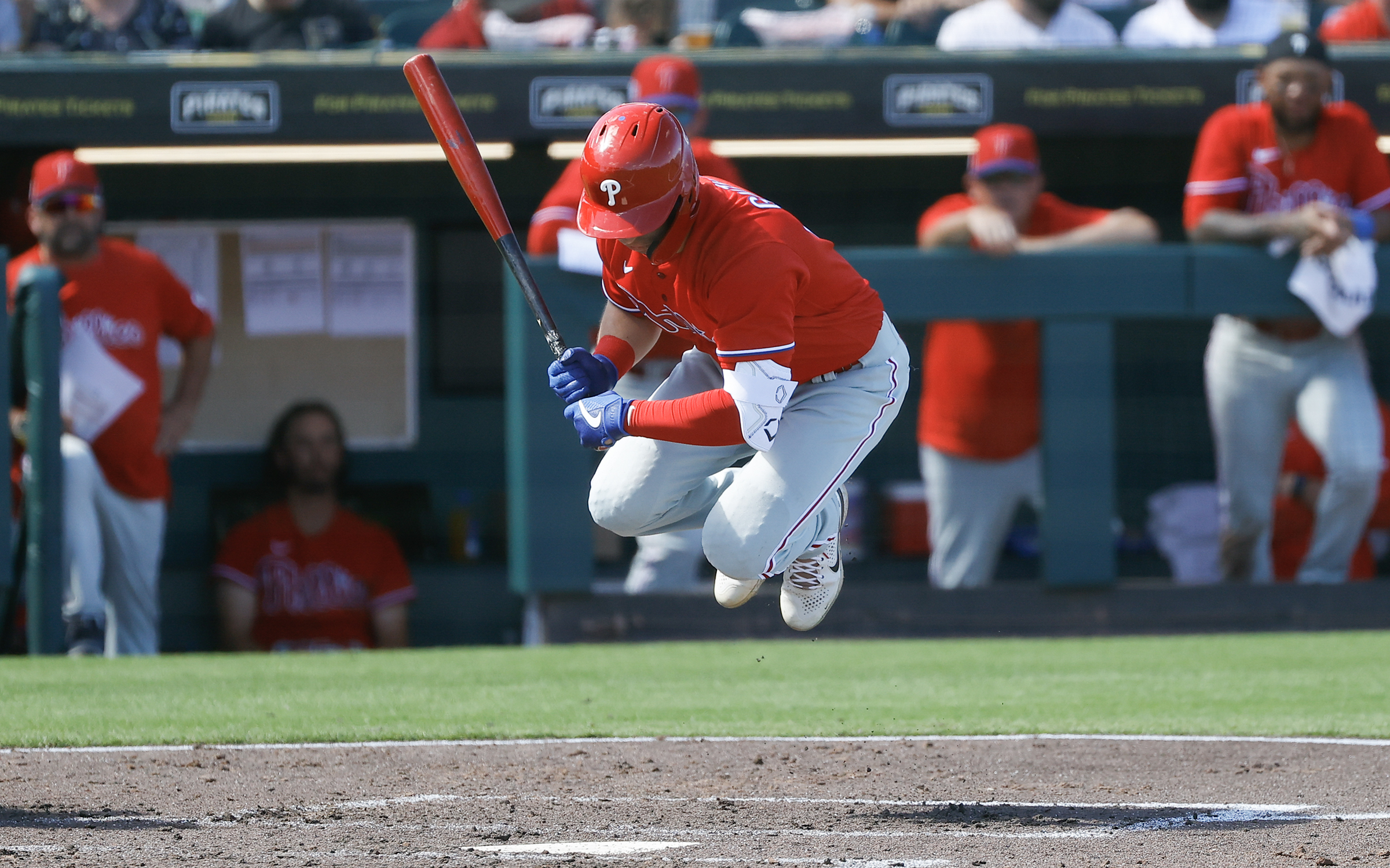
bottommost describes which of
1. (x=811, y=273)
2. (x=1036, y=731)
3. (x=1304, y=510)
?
(x=1036, y=731)

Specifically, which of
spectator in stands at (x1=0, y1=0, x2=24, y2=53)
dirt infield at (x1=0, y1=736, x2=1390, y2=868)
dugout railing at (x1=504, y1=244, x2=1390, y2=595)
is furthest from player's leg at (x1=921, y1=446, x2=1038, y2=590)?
spectator in stands at (x1=0, y1=0, x2=24, y2=53)

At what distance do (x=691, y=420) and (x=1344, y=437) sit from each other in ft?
12.1

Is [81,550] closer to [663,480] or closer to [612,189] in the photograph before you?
[663,480]

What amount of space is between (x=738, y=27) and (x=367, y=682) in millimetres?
3634

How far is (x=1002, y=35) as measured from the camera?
25.9 feet

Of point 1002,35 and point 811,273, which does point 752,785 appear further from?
point 1002,35

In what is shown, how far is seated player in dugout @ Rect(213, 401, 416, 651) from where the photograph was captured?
24.2 feet

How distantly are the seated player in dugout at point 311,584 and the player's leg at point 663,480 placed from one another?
2851mm

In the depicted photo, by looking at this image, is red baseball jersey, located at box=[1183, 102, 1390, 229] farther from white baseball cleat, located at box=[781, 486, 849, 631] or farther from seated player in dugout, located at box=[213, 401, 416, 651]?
seated player in dugout, located at box=[213, 401, 416, 651]

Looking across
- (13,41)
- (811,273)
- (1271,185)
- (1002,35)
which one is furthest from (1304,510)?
(13,41)

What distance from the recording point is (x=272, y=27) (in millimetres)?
7852

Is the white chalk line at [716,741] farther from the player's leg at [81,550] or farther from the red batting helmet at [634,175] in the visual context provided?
the player's leg at [81,550]

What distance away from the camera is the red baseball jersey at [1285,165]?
6.87m

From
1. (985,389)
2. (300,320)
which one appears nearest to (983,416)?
(985,389)
